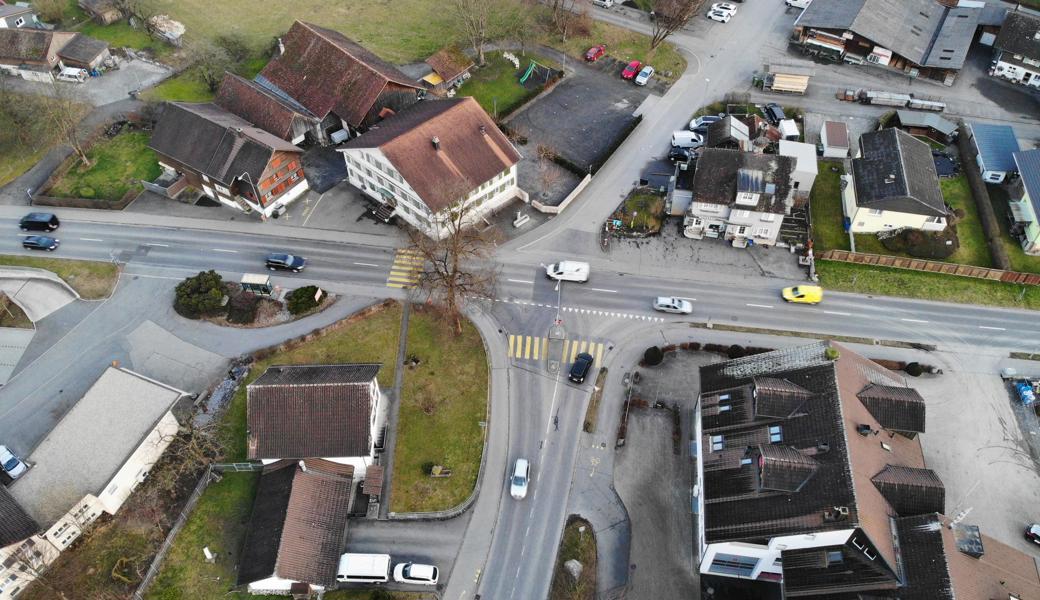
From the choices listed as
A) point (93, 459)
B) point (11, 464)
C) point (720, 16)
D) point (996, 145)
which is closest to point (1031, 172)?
point (996, 145)

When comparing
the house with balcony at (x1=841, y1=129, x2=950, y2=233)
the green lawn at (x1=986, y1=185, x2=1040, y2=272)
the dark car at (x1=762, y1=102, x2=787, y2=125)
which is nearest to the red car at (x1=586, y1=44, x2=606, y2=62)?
the dark car at (x1=762, y1=102, x2=787, y2=125)

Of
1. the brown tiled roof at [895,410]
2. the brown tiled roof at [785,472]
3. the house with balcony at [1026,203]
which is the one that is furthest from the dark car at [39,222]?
the house with balcony at [1026,203]

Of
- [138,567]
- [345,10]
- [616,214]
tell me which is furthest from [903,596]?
[345,10]

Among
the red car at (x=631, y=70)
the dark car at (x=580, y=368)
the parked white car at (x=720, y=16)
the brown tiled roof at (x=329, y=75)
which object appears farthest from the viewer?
the parked white car at (x=720, y=16)

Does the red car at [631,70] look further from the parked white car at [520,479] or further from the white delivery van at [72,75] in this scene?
the white delivery van at [72,75]

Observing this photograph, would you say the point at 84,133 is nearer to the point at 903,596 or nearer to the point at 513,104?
the point at 513,104

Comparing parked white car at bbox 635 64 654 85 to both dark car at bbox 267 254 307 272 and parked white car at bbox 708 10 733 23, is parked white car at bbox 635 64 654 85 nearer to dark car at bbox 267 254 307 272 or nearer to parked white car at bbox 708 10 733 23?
parked white car at bbox 708 10 733 23
